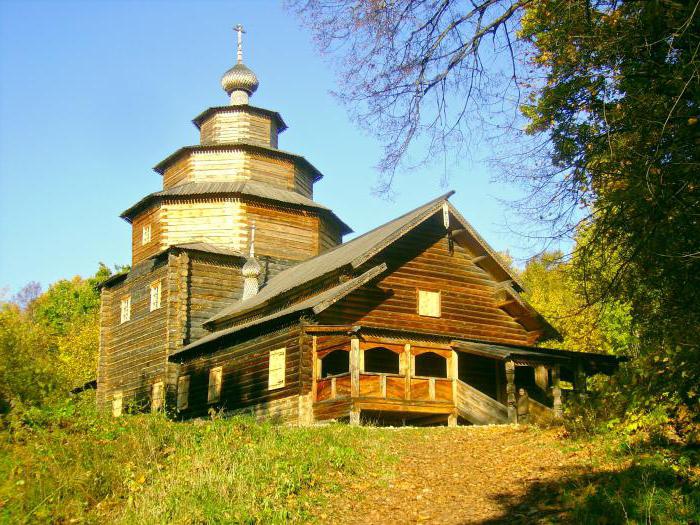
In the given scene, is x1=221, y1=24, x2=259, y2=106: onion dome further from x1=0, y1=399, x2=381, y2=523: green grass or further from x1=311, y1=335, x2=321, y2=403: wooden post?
x1=0, y1=399, x2=381, y2=523: green grass

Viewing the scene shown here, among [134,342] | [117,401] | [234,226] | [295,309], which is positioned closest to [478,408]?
[295,309]

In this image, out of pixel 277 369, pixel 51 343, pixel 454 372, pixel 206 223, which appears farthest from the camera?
pixel 51 343

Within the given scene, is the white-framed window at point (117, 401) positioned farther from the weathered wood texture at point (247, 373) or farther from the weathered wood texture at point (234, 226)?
the weathered wood texture at point (234, 226)

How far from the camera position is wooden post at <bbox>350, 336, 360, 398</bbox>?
76.8 ft

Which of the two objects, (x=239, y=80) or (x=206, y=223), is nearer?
(x=206, y=223)

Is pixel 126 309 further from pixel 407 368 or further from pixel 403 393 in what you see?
pixel 403 393

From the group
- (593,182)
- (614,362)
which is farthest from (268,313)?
(593,182)

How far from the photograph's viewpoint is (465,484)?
1389cm

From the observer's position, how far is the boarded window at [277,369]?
25.9 metres

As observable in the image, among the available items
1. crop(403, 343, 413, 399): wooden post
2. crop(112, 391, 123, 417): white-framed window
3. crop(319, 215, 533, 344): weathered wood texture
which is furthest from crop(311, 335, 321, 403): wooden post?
crop(112, 391, 123, 417): white-framed window

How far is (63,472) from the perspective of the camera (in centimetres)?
1277

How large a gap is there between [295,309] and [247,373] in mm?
4236

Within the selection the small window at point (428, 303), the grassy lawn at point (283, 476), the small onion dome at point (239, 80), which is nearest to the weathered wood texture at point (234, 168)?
the small onion dome at point (239, 80)

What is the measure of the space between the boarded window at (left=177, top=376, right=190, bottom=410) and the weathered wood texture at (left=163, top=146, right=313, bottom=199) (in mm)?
9846
